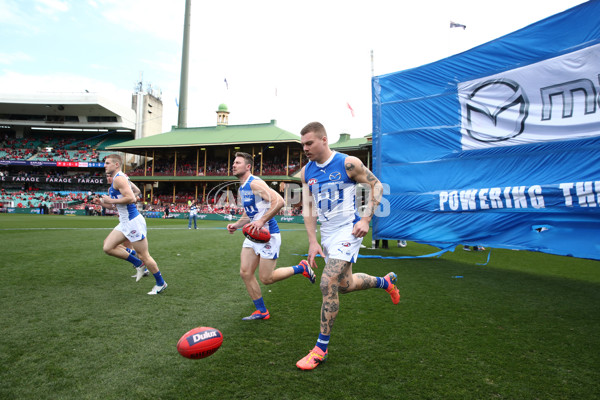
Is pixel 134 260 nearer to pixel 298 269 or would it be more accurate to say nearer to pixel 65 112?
pixel 298 269

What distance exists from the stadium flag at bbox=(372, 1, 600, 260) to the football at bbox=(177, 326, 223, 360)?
706 cm

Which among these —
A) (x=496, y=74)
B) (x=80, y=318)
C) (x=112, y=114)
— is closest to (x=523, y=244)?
(x=496, y=74)

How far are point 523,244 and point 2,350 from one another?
880cm

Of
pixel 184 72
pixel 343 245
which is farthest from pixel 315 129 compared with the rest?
pixel 184 72

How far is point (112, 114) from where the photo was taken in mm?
52562

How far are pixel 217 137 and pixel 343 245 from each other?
1585 inches

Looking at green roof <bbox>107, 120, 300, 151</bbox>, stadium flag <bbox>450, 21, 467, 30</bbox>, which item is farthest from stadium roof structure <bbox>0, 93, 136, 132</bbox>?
stadium flag <bbox>450, 21, 467, 30</bbox>

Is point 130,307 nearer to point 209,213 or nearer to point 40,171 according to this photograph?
point 209,213

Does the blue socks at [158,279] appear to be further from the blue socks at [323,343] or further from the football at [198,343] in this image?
the blue socks at [323,343]

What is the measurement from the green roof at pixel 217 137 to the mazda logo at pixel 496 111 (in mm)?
27963

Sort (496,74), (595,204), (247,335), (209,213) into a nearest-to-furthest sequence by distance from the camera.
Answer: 1. (247,335)
2. (595,204)
3. (496,74)
4. (209,213)

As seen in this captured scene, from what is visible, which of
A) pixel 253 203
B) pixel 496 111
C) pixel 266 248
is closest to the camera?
pixel 266 248

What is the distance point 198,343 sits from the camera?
2945 mm

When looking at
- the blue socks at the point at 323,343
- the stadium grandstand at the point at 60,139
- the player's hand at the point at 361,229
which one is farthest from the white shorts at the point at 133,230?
the stadium grandstand at the point at 60,139
